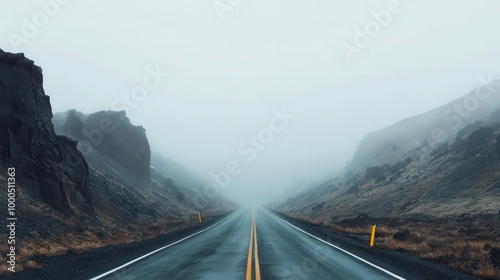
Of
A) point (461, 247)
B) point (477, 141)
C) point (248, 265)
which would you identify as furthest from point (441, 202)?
point (248, 265)

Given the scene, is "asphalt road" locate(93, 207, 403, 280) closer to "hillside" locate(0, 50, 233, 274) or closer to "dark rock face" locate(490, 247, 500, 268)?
"hillside" locate(0, 50, 233, 274)

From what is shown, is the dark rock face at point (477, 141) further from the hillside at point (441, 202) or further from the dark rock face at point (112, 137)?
the dark rock face at point (112, 137)

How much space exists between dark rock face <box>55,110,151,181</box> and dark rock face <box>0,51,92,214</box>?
2521cm

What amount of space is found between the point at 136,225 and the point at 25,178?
1200cm

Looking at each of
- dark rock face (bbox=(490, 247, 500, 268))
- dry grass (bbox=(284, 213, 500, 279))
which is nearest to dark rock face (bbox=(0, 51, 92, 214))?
dry grass (bbox=(284, 213, 500, 279))

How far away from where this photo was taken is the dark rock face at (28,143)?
20.8 metres

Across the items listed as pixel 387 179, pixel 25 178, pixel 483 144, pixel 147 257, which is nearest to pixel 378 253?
pixel 147 257

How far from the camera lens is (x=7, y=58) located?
22500 mm

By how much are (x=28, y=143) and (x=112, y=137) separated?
3579cm

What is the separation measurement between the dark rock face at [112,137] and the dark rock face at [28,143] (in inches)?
992

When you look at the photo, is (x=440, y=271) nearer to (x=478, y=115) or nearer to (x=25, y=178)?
(x=25, y=178)

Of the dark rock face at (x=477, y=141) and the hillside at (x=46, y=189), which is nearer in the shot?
the hillside at (x=46, y=189)

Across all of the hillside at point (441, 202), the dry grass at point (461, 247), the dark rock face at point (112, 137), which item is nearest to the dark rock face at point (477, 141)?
the hillside at point (441, 202)

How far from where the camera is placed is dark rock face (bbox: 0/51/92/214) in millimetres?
20812
